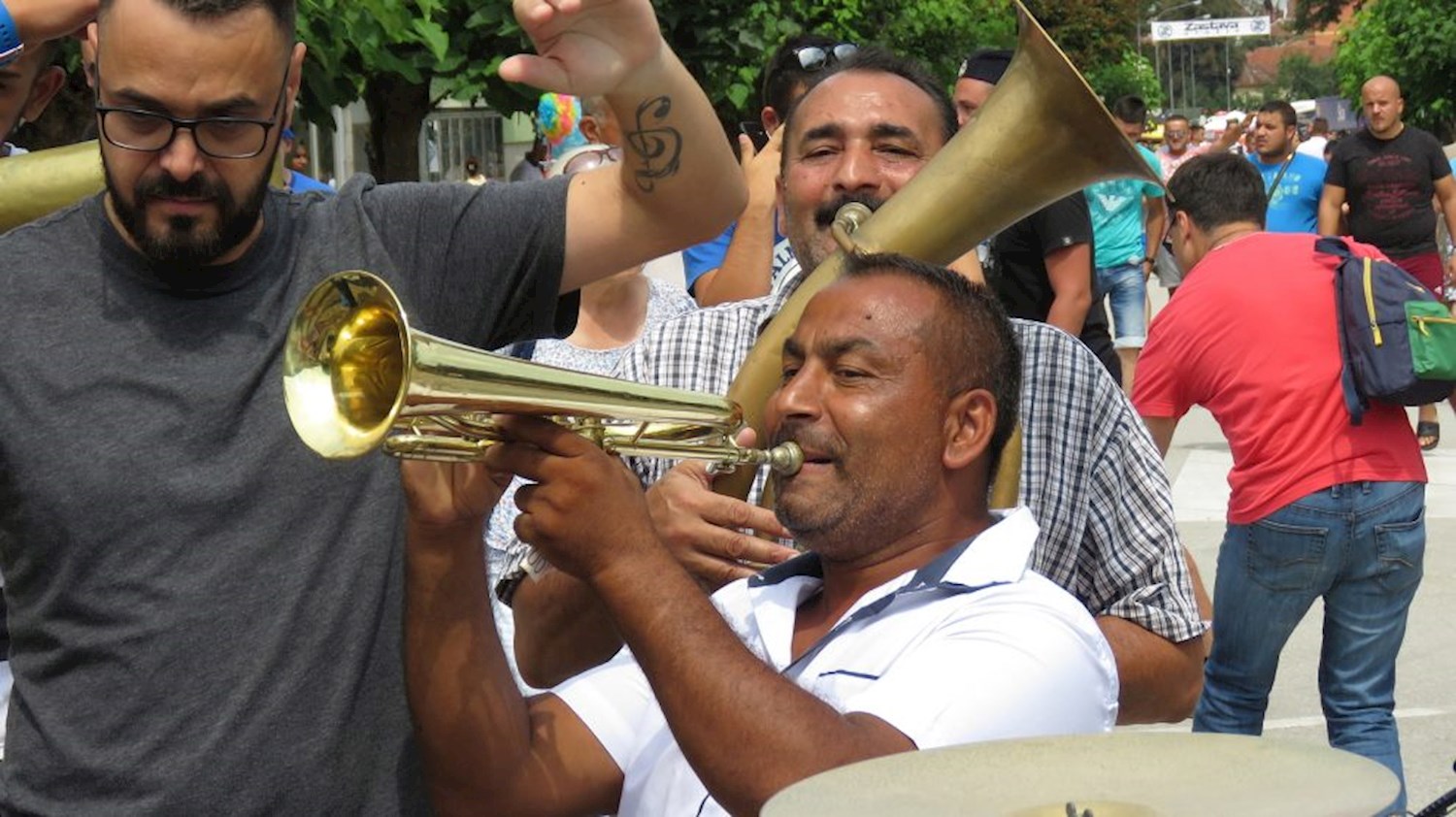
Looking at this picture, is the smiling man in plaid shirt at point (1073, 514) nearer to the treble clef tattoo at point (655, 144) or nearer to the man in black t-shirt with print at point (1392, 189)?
the treble clef tattoo at point (655, 144)

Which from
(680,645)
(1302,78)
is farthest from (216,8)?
(1302,78)

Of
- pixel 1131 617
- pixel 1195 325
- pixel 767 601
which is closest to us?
pixel 767 601

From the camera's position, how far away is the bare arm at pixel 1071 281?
223 inches

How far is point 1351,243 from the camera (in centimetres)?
517

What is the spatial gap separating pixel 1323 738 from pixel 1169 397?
1386mm

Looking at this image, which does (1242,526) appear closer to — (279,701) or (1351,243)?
(1351,243)

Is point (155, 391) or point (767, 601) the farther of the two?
point (767, 601)

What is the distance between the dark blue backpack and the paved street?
0.69ft

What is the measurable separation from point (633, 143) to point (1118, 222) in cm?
698

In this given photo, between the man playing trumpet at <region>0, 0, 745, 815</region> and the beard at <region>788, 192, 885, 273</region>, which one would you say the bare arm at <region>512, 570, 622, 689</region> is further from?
the beard at <region>788, 192, 885, 273</region>

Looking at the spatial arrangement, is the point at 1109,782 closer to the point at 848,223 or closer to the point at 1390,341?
the point at 848,223

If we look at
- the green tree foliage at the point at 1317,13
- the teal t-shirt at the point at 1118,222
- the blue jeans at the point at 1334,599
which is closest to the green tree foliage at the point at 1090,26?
the green tree foliage at the point at 1317,13

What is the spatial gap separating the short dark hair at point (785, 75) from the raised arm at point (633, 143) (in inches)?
104

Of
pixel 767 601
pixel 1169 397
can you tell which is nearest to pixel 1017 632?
pixel 767 601
